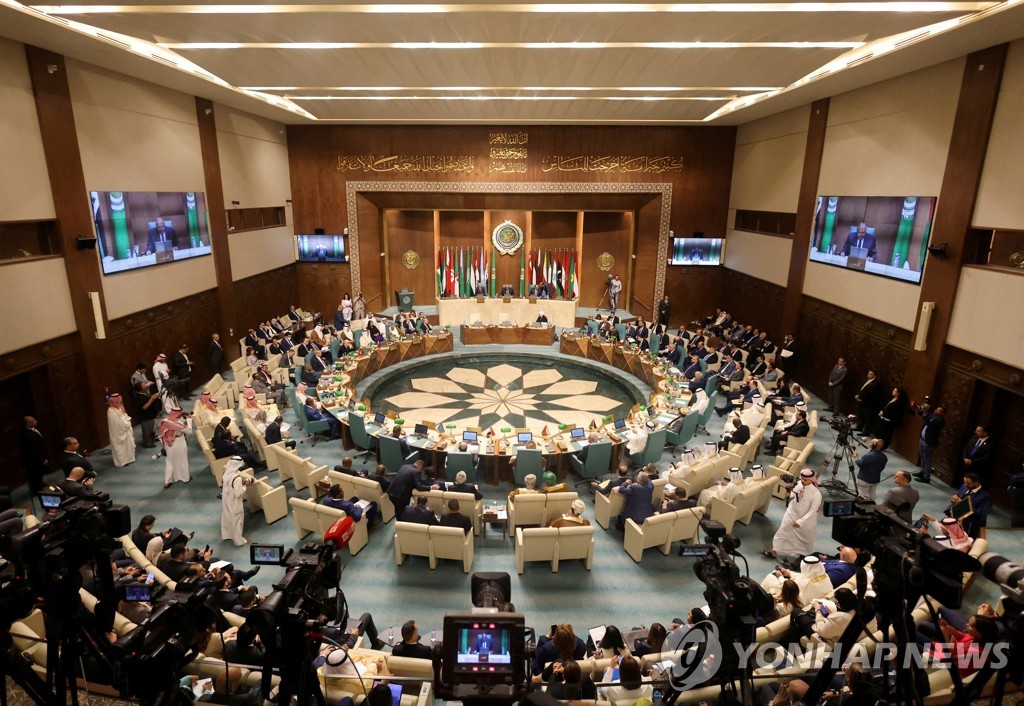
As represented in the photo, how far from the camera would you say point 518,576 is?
23.1 feet

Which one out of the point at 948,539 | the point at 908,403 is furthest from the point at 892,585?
the point at 908,403

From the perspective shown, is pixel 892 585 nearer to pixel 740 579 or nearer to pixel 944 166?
pixel 740 579

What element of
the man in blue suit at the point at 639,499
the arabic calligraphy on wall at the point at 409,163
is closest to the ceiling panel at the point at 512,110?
the arabic calligraphy on wall at the point at 409,163

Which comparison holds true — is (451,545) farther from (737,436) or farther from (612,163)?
(612,163)

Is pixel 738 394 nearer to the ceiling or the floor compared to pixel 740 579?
nearer to the floor

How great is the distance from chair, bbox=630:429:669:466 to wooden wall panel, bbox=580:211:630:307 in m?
11.8

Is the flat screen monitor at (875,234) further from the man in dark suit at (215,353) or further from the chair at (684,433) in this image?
the man in dark suit at (215,353)

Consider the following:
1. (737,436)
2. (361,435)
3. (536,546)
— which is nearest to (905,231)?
(737,436)

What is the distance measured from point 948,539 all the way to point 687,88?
31.8 feet

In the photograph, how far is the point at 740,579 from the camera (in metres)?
3.19

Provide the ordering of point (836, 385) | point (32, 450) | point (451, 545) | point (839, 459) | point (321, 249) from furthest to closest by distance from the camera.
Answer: point (321, 249) → point (836, 385) → point (839, 459) → point (32, 450) → point (451, 545)

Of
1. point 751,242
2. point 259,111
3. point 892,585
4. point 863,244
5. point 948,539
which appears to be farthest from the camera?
point 751,242

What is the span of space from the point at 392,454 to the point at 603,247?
14619 millimetres

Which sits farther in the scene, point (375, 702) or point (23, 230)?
point (23, 230)
